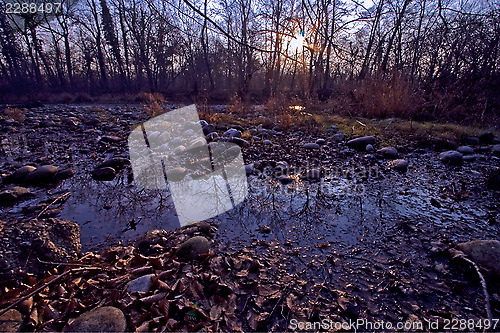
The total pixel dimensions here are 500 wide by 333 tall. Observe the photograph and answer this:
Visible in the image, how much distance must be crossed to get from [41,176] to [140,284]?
2.69 m

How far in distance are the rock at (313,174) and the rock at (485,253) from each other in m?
1.69

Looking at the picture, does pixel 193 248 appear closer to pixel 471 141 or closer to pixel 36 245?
pixel 36 245

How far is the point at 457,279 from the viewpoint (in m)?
1.43

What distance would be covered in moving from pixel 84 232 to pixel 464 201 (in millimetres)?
3753

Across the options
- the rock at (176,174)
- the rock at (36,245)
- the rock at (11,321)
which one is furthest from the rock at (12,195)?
the rock at (11,321)

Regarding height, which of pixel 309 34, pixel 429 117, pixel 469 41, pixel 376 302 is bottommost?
pixel 376 302

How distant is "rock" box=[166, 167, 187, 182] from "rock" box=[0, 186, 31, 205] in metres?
1.53

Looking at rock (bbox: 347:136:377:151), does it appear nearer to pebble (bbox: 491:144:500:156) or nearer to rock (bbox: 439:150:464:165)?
rock (bbox: 439:150:464:165)

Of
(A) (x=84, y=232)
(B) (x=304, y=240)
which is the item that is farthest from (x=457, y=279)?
(A) (x=84, y=232)

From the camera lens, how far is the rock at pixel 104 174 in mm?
3162

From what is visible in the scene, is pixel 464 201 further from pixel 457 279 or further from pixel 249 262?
pixel 249 262

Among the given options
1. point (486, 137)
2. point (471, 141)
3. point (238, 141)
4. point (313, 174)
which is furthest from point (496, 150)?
point (238, 141)

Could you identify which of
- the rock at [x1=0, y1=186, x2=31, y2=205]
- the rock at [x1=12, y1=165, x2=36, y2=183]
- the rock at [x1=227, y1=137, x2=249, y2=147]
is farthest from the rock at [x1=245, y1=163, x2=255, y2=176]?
the rock at [x1=12, y1=165, x2=36, y2=183]

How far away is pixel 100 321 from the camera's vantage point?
1.08 meters
